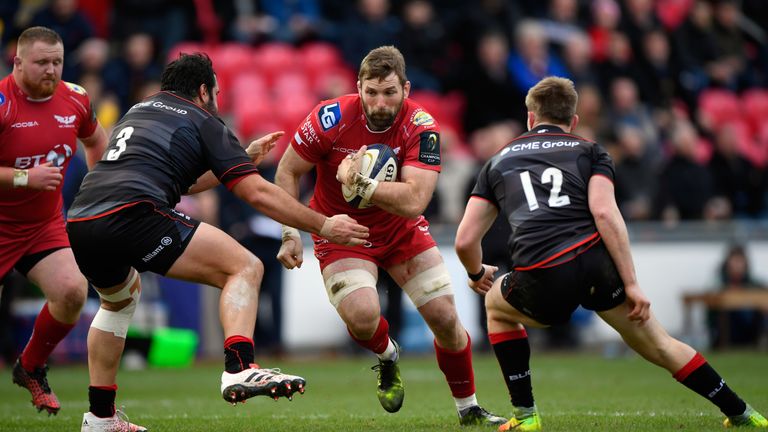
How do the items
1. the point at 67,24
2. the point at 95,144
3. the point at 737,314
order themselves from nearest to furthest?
1. the point at 95,144
2. the point at 67,24
3. the point at 737,314

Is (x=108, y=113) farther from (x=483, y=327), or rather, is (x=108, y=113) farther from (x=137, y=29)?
(x=483, y=327)

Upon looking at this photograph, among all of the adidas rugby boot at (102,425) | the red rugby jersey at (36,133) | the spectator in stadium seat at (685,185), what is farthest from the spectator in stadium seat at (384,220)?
the spectator in stadium seat at (685,185)

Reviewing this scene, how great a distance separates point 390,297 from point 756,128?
31.1ft

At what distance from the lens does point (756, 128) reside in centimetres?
2120

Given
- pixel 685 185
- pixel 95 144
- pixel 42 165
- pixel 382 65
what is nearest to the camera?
pixel 382 65

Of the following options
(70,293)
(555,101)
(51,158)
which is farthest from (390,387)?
(51,158)

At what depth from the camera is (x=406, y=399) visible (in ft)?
33.8

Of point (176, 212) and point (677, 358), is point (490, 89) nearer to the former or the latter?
point (677, 358)

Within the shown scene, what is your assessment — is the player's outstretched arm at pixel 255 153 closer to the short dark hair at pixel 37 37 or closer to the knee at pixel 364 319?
the knee at pixel 364 319

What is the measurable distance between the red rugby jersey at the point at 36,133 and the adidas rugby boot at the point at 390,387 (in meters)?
2.86

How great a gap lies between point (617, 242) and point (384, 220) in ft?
6.36

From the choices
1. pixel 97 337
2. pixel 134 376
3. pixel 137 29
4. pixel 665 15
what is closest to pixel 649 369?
pixel 134 376

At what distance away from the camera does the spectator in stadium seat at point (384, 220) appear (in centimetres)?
775

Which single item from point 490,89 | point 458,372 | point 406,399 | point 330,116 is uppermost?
point 330,116
